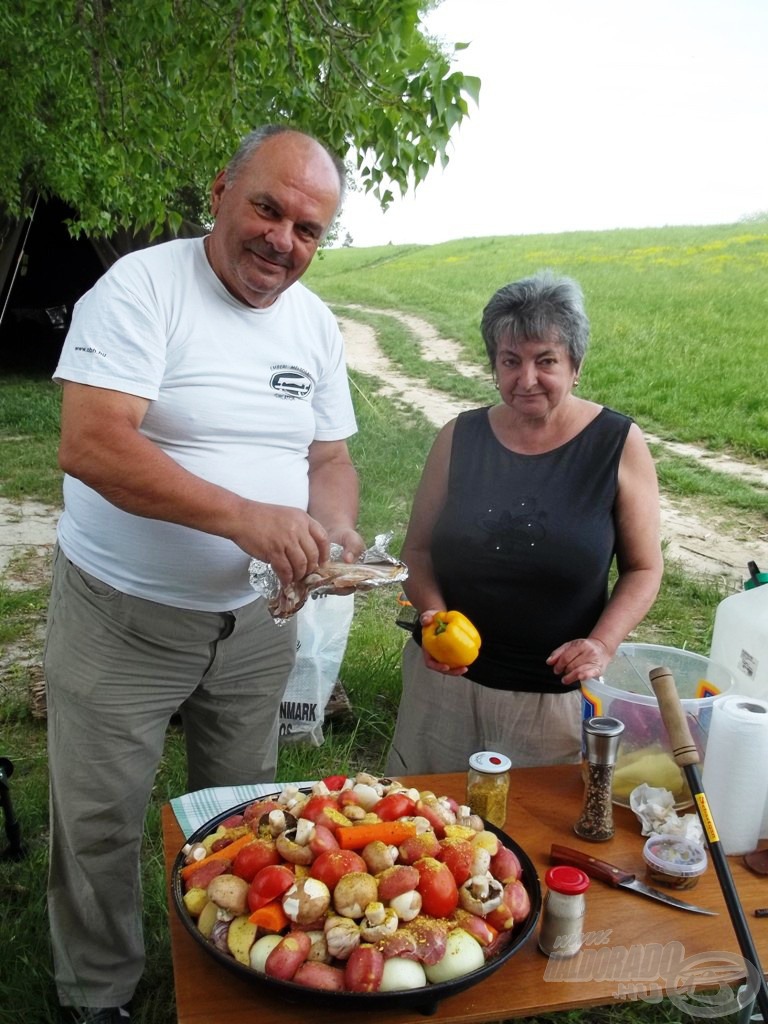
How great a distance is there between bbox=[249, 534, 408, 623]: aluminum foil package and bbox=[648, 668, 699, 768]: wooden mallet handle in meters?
0.72

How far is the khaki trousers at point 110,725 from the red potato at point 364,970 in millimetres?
1062

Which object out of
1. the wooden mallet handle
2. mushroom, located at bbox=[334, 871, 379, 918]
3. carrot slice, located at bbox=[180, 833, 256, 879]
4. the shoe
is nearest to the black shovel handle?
the wooden mallet handle

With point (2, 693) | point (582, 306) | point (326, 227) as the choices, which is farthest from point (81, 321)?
point (2, 693)

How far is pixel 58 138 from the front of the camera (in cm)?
771

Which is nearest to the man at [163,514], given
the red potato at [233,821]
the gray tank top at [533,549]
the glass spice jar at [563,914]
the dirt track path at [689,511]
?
the gray tank top at [533,549]

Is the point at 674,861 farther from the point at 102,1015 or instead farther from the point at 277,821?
the point at 102,1015

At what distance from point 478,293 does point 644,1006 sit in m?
17.8

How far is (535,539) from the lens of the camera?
244 cm

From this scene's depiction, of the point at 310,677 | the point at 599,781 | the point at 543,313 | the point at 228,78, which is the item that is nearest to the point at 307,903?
the point at 599,781

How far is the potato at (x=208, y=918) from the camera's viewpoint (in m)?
1.44

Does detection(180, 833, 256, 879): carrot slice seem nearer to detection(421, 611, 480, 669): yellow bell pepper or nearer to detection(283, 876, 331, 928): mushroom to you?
detection(283, 876, 331, 928): mushroom

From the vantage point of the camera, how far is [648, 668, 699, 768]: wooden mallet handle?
1.52 m

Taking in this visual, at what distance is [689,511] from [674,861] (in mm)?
6882

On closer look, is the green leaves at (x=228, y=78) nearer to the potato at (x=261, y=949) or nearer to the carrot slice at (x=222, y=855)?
the carrot slice at (x=222, y=855)
